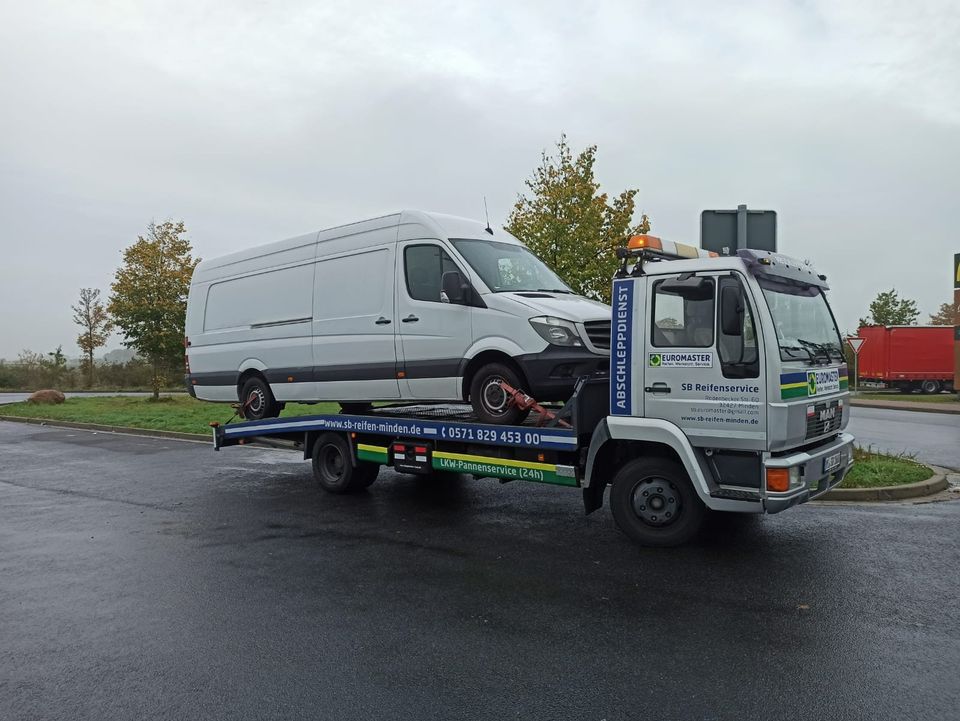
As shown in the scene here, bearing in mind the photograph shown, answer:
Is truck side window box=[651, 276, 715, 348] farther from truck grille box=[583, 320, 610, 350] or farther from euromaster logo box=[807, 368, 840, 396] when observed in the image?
euromaster logo box=[807, 368, 840, 396]

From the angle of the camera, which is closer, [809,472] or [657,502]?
[809,472]

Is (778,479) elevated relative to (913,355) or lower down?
lower down

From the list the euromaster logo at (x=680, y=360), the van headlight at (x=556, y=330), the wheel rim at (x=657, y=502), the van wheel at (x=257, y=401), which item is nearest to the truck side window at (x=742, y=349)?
the euromaster logo at (x=680, y=360)

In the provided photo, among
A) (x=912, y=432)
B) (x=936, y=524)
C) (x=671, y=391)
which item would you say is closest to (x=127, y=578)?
(x=671, y=391)

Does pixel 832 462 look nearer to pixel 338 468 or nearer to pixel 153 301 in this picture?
pixel 338 468

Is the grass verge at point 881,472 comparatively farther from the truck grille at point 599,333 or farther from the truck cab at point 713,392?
the truck grille at point 599,333

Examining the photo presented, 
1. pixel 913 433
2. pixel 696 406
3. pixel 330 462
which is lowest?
pixel 913 433

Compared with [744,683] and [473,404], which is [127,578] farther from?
[744,683]

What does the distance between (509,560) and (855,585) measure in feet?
8.46

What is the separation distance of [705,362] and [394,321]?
3.45 meters

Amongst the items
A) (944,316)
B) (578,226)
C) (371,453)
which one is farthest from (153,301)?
(944,316)

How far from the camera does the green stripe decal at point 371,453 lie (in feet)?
27.7

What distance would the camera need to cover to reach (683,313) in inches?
242

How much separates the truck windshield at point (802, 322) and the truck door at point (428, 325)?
9.11 ft
